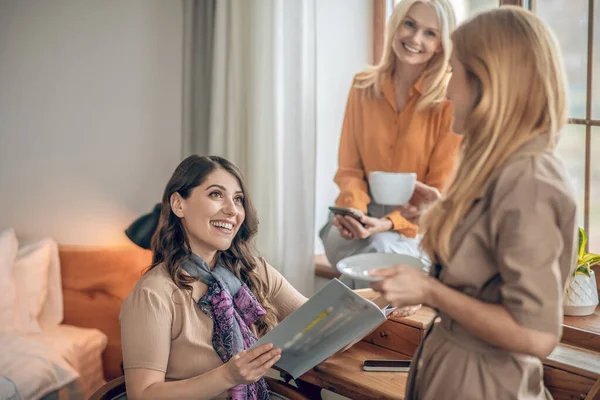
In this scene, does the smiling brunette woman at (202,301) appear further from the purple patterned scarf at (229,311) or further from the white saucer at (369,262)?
the white saucer at (369,262)

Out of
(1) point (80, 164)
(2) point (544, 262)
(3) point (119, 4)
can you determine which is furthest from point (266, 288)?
(3) point (119, 4)

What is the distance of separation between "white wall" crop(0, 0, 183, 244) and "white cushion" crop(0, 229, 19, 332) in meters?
0.31

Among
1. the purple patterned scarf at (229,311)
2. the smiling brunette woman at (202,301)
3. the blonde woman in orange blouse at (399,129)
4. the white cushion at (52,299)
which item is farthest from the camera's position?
the white cushion at (52,299)

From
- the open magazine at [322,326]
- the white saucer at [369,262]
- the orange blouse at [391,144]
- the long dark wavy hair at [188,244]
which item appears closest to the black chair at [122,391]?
the long dark wavy hair at [188,244]

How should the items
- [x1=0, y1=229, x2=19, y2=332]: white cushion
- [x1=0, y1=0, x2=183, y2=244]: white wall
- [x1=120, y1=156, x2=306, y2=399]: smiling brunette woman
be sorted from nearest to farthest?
[x1=120, y1=156, x2=306, y2=399]: smiling brunette woman, [x1=0, y1=229, x2=19, y2=332]: white cushion, [x1=0, y1=0, x2=183, y2=244]: white wall

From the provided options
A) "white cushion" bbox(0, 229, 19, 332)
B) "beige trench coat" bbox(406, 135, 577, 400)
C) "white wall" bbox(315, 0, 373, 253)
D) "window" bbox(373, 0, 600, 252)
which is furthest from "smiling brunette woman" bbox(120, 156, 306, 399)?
"white wall" bbox(315, 0, 373, 253)

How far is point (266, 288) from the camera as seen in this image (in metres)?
1.88

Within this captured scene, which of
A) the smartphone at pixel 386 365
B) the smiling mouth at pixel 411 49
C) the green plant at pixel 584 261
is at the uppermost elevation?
the smiling mouth at pixel 411 49

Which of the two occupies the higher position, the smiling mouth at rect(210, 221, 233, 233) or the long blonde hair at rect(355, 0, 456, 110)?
the long blonde hair at rect(355, 0, 456, 110)

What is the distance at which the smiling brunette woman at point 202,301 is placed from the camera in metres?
1.54

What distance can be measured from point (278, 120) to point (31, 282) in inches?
43.9

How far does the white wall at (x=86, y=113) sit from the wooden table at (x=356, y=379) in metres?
1.63

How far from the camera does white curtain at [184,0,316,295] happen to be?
280 cm

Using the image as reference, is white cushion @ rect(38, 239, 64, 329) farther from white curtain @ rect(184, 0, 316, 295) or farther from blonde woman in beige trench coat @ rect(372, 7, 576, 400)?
blonde woman in beige trench coat @ rect(372, 7, 576, 400)
